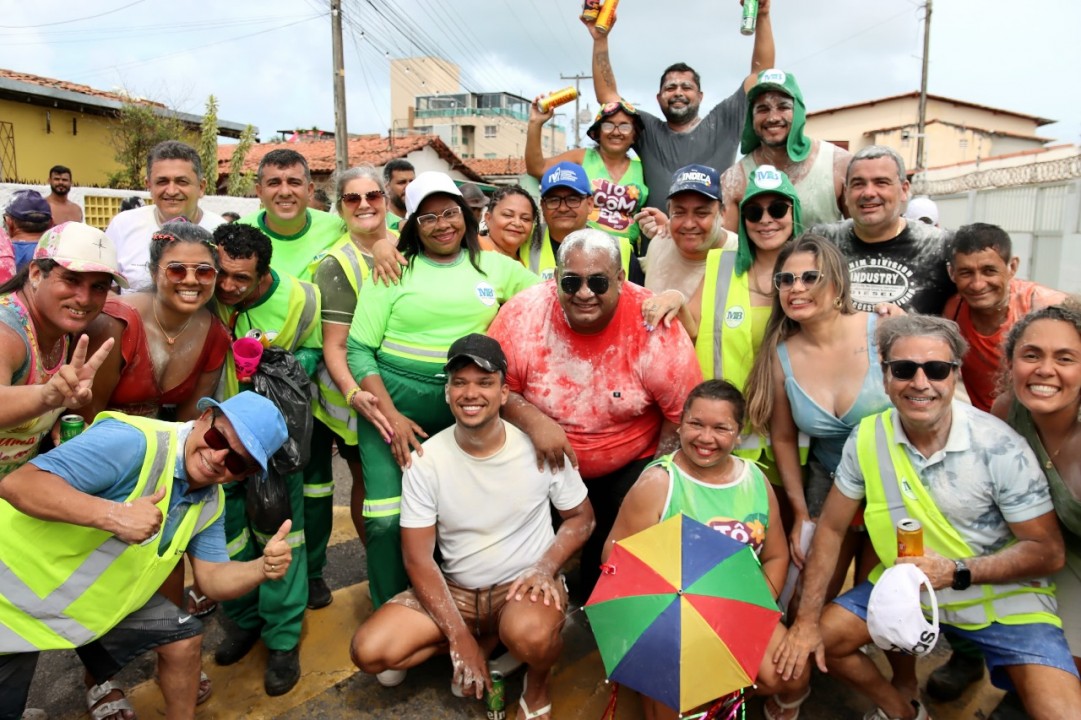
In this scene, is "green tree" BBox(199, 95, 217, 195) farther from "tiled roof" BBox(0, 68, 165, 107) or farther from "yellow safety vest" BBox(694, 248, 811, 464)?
"yellow safety vest" BBox(694, 248, 811, 464)

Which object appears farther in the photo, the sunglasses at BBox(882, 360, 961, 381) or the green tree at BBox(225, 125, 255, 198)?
the green tree at BBox(225, 125, 255, 198)

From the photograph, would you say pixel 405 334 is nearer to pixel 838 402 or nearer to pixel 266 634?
pixel 266 634

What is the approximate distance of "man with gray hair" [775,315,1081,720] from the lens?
8.55 feet

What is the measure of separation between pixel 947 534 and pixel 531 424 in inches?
69.5

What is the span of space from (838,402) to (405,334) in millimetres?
2059

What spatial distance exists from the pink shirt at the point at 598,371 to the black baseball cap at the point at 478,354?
341 millimetres

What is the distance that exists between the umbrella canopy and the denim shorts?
0.85 m

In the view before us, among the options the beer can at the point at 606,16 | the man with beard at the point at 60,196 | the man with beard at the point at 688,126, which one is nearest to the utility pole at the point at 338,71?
the man with beard at the point at 60,196

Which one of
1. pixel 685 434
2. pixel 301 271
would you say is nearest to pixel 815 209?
pixel 685 434

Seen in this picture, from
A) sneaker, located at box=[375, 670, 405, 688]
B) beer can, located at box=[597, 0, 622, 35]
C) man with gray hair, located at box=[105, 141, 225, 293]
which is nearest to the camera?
sneaker, located at box=[375, 670, 405, 688]

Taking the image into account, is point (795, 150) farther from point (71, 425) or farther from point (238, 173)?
point (238, 173)

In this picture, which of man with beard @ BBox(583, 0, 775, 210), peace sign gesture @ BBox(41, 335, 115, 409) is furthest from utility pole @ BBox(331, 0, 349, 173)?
peace sign gesture @ BBox(41, 335, 115, 409)

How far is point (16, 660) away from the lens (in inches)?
97.3

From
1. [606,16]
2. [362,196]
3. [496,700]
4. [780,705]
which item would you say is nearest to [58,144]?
[606,16]
